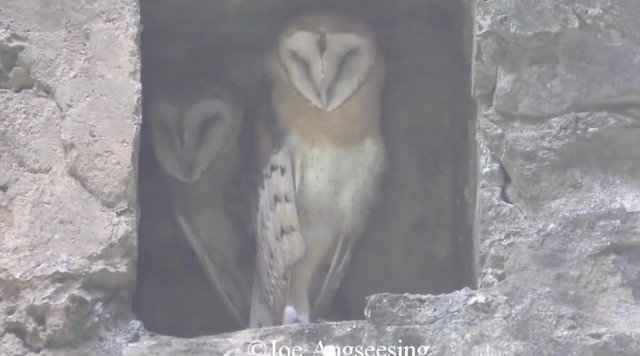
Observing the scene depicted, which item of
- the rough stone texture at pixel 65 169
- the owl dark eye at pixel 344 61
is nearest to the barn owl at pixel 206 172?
the owl dark eye at pixel 344 61

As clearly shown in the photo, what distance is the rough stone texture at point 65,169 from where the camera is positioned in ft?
8.98

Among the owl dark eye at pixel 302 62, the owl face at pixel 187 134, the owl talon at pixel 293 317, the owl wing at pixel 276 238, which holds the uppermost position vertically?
the owl dark eye at pixel 302 62

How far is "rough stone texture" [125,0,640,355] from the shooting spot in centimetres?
272

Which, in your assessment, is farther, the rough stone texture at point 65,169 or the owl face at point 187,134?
the owl face at point 187,134

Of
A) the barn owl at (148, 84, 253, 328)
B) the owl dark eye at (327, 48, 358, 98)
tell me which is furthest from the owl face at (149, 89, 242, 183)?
the owl dark eye at (327, 48, 358, 98)

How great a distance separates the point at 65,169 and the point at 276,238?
46cm

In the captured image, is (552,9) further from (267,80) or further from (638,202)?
(267,80)

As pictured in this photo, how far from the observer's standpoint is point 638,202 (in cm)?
281

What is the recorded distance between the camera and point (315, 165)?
321 centimetres

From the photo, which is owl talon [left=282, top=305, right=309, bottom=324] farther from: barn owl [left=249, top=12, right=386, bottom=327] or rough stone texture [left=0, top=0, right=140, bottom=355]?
rough stone texture [left=0, top=0, right=140, bottom=355]

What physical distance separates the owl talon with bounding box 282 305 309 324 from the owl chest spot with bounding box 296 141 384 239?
15cm

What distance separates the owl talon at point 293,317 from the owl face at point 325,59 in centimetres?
35

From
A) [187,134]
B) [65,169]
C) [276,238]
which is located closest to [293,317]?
[276,238]

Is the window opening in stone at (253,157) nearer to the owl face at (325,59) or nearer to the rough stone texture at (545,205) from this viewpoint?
the owl face at (325,59)
